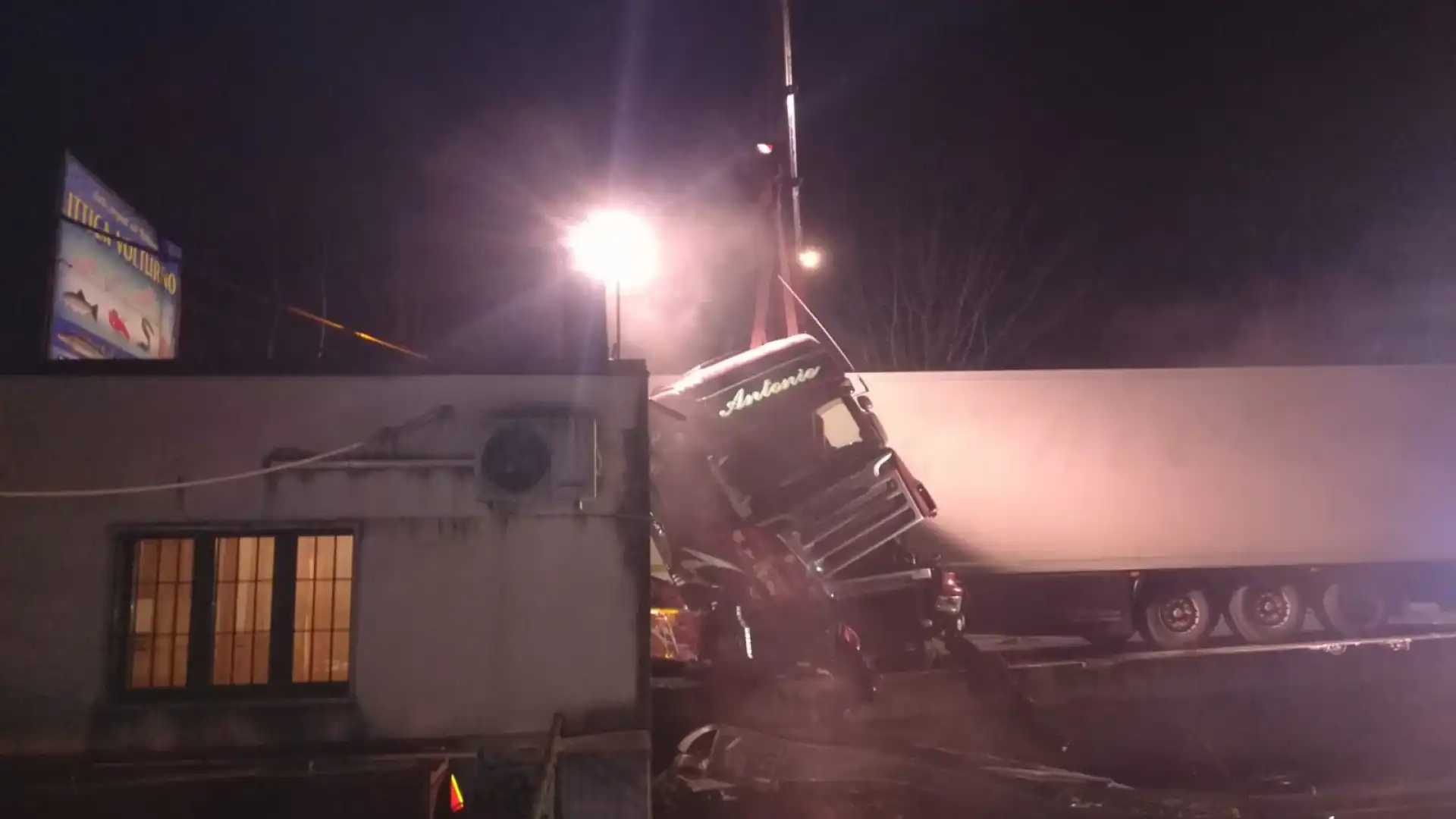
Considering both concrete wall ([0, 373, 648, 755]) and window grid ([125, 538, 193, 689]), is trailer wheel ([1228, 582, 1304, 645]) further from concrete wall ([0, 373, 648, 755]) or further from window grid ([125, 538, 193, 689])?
window grid ([125, 538, 193, 689])

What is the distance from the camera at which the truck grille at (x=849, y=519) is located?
31.1 ft

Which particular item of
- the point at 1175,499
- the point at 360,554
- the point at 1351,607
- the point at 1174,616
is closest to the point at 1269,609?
the point at 1351,607

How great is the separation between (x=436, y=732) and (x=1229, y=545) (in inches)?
374

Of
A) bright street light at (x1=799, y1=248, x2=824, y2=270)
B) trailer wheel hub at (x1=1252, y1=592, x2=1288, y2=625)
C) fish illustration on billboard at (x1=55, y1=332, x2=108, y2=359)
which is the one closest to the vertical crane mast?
bright street light at (x1=799, y1=248, x2=824, y2=270)

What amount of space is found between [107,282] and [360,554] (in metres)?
4.86

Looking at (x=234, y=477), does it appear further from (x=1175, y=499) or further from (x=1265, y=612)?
(x=1265, y=612)

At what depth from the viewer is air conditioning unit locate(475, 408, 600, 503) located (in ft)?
21.2

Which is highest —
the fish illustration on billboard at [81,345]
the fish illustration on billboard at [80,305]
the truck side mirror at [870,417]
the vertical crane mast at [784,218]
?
the vertical crane mast at [784,218]

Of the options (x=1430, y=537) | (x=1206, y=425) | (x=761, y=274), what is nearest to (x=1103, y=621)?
(x=1206, y=425)

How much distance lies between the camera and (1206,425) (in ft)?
40.0

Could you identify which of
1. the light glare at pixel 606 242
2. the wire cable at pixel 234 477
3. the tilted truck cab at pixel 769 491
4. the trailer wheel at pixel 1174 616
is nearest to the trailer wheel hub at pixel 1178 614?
the trailer wheel at pixel 1174 616

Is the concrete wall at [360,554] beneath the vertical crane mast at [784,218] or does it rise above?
beneath

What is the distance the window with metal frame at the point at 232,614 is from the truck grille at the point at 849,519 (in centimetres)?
428

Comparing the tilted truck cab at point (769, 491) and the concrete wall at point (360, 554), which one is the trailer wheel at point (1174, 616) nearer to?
the tilted truck cab at point (769, 491)
